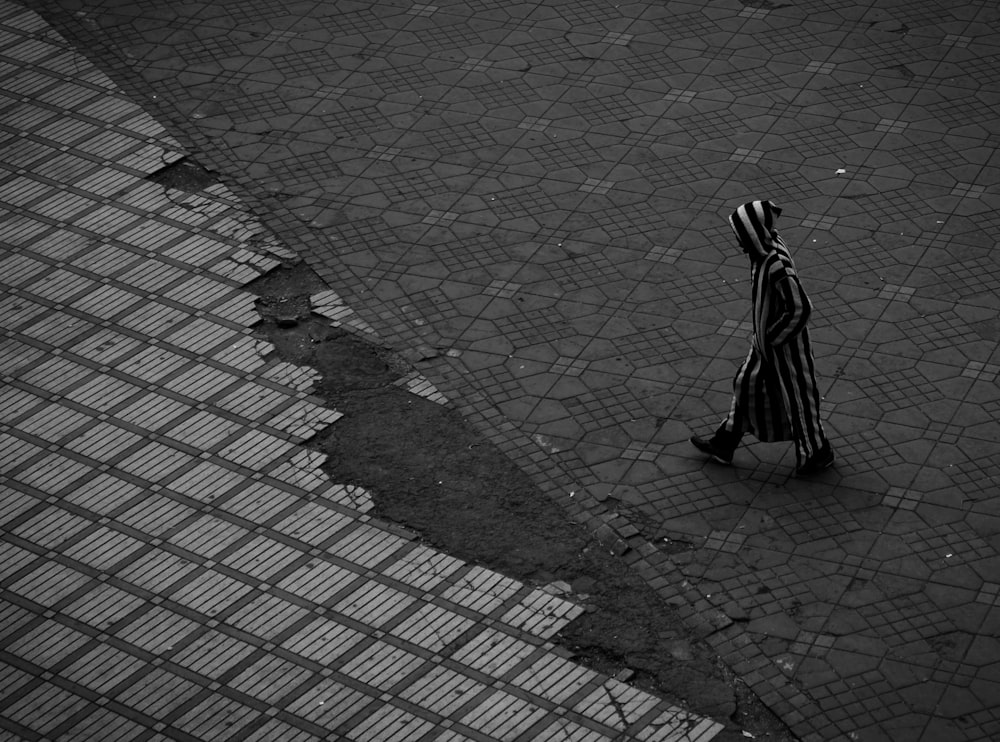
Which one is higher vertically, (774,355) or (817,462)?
(774,355)

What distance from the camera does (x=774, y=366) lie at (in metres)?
7.42

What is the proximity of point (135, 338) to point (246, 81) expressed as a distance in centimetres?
340

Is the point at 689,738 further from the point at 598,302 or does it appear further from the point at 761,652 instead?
the point at 598,302

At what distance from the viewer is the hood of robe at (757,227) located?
720 centimetres

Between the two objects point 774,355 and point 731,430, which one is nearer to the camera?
point 774,355

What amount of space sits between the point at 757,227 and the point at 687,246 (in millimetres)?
2304

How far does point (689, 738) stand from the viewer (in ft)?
20.8

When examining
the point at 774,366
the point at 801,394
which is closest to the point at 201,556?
the point at 774,366

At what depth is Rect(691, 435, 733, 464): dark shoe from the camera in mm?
7746

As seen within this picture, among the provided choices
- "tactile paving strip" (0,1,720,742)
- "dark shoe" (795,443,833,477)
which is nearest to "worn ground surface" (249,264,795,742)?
"tactile paving strip" (0,1,720,742)

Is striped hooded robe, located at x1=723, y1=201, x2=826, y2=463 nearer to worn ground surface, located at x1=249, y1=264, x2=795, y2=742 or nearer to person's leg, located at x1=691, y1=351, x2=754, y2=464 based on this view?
person's leg, located at x1=691, y1=351, x2=754, y2=464

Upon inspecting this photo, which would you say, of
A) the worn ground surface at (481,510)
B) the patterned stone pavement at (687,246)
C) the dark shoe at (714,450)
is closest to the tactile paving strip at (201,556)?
the worn ground surface at (481,510)

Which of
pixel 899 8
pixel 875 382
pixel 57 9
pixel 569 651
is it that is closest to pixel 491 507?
pixel 569 651

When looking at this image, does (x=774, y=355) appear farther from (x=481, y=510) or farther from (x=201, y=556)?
(x=201, y=556)
